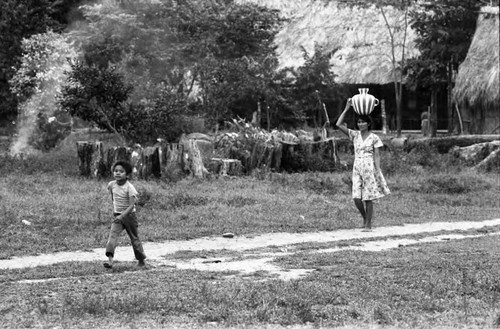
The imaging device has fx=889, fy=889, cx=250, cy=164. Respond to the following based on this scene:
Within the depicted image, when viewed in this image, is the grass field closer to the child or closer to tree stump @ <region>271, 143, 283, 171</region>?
the child

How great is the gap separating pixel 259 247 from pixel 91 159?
7644mm

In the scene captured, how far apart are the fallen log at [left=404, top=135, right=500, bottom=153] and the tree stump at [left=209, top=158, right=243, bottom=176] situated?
7.26 m

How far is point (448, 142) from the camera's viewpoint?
78.2 ft

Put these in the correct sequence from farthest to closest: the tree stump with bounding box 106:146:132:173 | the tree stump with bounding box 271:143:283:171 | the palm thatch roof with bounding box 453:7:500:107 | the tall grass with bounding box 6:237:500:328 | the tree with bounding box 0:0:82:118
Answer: the tree with bounding box 0:0:82:118, the palm thatch roof with bounding box 453:7:500:107, the tree stump with bounding box 271:143:283:171, the tree stump with bounding box 106:146:132:173, the tall grass with bounding box 6:237:500:328

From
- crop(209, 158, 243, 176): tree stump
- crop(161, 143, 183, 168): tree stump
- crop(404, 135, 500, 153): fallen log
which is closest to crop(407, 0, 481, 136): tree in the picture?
crop(404, 135, 500, 153): fallen log

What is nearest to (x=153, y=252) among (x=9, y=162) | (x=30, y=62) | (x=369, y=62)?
(x=9, y=162)

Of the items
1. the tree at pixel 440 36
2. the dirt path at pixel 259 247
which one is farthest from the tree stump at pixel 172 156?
the tree at pixel 440 36

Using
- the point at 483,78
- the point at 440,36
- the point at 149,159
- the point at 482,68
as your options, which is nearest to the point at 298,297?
the point at 149,159

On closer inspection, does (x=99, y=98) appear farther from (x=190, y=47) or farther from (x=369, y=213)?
(x=369, y=213)

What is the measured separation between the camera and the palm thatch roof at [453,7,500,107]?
87.1 ft

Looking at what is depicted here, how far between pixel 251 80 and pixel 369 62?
8.64m

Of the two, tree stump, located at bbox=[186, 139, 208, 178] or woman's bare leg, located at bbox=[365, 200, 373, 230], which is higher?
tree stump, located at bbox=[186, 139, 208, 178]

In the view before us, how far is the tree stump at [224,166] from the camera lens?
17.7 metres

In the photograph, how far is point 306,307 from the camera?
6.41 m
